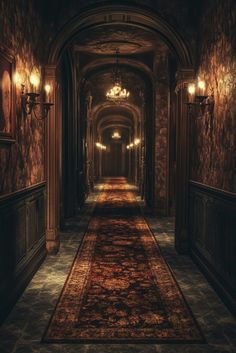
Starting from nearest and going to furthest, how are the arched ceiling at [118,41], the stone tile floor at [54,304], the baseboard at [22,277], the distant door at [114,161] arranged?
1. the stone tile floor at [54,304]
2. the baseboard at [22,277]
3. the arched ceiling at [118,41]
4. the distant door at [114,161]

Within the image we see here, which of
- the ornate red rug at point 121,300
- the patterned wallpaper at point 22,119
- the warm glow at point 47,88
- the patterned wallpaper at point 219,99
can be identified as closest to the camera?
the ornate red rug at point 121,300

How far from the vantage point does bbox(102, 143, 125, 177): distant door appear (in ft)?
124

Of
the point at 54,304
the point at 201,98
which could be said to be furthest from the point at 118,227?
the point at 54,304

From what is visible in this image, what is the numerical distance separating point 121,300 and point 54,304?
805mm

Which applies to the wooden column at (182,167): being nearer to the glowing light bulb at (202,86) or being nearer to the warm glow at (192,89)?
the warm glow at (192,89)

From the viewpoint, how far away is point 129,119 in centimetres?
2833

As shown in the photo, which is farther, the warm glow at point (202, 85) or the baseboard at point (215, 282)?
the warm glow at point (202, 85)

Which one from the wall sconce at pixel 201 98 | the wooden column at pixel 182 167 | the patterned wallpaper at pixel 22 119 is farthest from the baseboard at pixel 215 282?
the patterned wallpaper at pixel 22 119

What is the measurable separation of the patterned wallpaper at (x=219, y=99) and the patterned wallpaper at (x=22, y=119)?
2.57 metres

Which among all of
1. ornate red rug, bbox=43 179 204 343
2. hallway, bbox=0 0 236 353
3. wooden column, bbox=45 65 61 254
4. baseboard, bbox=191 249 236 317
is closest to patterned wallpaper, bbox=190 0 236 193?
hallway, bbox=0 0 236 353

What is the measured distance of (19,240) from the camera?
5098 millimetres

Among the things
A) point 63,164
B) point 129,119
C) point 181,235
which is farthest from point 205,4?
point 129,119

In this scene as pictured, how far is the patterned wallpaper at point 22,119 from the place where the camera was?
440cm

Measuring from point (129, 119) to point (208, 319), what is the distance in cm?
2473
